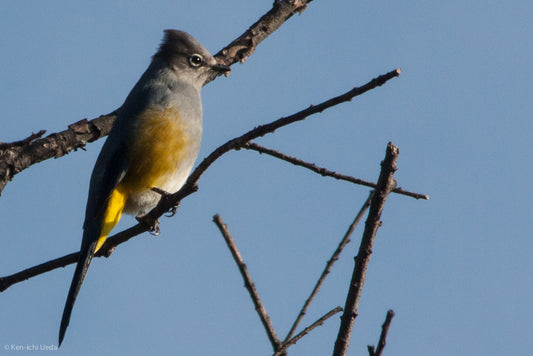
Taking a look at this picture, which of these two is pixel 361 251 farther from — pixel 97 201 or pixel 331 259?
pixel 97 201

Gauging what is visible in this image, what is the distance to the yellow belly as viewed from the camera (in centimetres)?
582

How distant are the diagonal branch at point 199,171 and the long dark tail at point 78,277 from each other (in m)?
0.21

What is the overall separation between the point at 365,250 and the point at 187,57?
16.3 feet

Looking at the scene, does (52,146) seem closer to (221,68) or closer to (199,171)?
(199,171)

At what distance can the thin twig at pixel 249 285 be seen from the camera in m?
3.51

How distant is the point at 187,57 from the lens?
285 inches

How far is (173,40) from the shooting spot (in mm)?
7473

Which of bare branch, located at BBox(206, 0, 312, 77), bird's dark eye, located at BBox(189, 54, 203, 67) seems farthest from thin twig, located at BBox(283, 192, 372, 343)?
bird's dark eye, located at BBox(189, 54, 203, 67)

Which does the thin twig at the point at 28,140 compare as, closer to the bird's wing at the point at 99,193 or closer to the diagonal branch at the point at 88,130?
the diagonal branch at the point at 88,130

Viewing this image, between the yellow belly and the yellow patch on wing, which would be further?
the yellow belly

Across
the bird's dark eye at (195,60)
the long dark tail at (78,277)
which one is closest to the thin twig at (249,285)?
the long dark tail at (78,277)

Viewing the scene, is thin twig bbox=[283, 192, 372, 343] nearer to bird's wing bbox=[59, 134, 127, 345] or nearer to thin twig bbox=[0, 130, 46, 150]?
thin twig bbox=[0, 130, 46, 150]

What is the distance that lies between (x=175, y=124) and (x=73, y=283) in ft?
5.30

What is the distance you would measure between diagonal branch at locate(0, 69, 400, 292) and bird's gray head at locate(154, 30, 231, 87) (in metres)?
2.41
